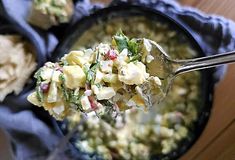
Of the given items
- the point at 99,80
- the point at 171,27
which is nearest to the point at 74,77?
the point at 99,80

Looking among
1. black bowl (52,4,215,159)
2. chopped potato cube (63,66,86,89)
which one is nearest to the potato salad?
chopped potato cube (63,66,86,89)

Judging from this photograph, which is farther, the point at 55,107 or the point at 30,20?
the point at 30,20

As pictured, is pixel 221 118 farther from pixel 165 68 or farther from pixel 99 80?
pixel 99 80

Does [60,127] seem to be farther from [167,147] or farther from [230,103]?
[230,103]

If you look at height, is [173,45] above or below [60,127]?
above

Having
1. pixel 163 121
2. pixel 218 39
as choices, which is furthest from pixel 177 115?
pixel 218 39

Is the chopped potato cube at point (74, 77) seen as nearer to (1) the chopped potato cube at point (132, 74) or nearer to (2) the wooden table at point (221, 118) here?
(1) the chopped potato cube at point (132, 74)

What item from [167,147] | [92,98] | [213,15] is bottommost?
[167,147]
